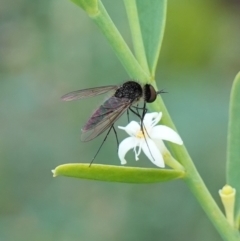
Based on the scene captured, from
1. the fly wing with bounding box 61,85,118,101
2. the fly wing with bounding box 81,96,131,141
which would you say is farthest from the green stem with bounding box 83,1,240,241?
the fly wing with bounding box 61,85,118,101

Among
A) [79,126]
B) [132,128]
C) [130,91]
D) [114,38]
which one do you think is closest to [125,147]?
[132,128]

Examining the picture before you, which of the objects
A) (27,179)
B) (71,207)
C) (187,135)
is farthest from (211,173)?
(27,179)

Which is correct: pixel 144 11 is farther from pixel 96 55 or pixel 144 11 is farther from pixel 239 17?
pixel 239 17

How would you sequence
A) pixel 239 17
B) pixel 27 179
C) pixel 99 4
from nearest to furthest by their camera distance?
pixel 99 4
pixel 27 179
pixel 239 17

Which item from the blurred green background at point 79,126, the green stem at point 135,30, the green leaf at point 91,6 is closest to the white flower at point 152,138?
the green stem at point 135,30

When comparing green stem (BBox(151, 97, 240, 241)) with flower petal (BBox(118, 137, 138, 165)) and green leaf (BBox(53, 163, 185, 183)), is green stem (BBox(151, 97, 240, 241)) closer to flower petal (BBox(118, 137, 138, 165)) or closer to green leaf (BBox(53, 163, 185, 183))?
green leaf (BBox(53, 163, 185, 183))
